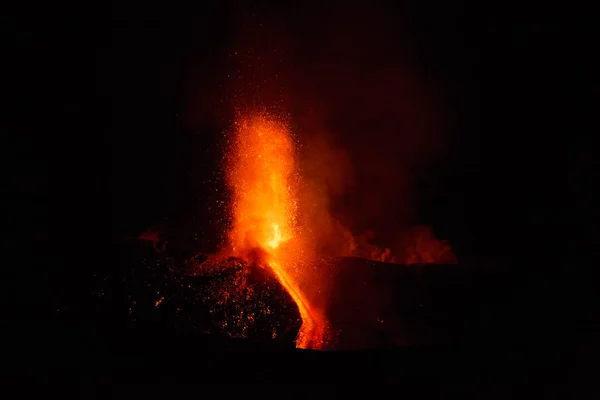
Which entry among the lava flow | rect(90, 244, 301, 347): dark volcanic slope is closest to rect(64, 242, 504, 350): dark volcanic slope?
rect(90, 244, 301, 347): dark volcanic slope

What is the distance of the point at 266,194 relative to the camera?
323 inches

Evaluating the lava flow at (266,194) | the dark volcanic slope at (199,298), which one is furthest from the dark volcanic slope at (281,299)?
the lava flow at (266,194)

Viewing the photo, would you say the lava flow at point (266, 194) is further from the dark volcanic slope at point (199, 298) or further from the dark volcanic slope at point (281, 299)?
the dark volcanic slope at point (199, 298)

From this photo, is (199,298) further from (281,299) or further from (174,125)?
(174,125)

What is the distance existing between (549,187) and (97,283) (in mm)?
9840

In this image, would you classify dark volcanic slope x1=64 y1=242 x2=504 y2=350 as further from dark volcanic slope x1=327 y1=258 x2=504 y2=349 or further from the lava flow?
the lava flow

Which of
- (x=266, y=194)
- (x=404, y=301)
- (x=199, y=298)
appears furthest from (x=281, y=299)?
(x=266, y=194)

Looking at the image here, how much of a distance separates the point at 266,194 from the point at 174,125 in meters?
2.43

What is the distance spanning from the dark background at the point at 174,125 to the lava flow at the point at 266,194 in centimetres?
50

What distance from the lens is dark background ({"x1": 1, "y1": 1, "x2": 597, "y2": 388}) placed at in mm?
7418

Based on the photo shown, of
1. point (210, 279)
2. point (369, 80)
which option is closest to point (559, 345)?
point (210, 279)

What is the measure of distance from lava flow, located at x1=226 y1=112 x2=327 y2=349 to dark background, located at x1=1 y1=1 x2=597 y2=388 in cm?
50

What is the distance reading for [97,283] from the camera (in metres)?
4.97

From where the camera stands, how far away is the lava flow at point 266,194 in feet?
21.1
